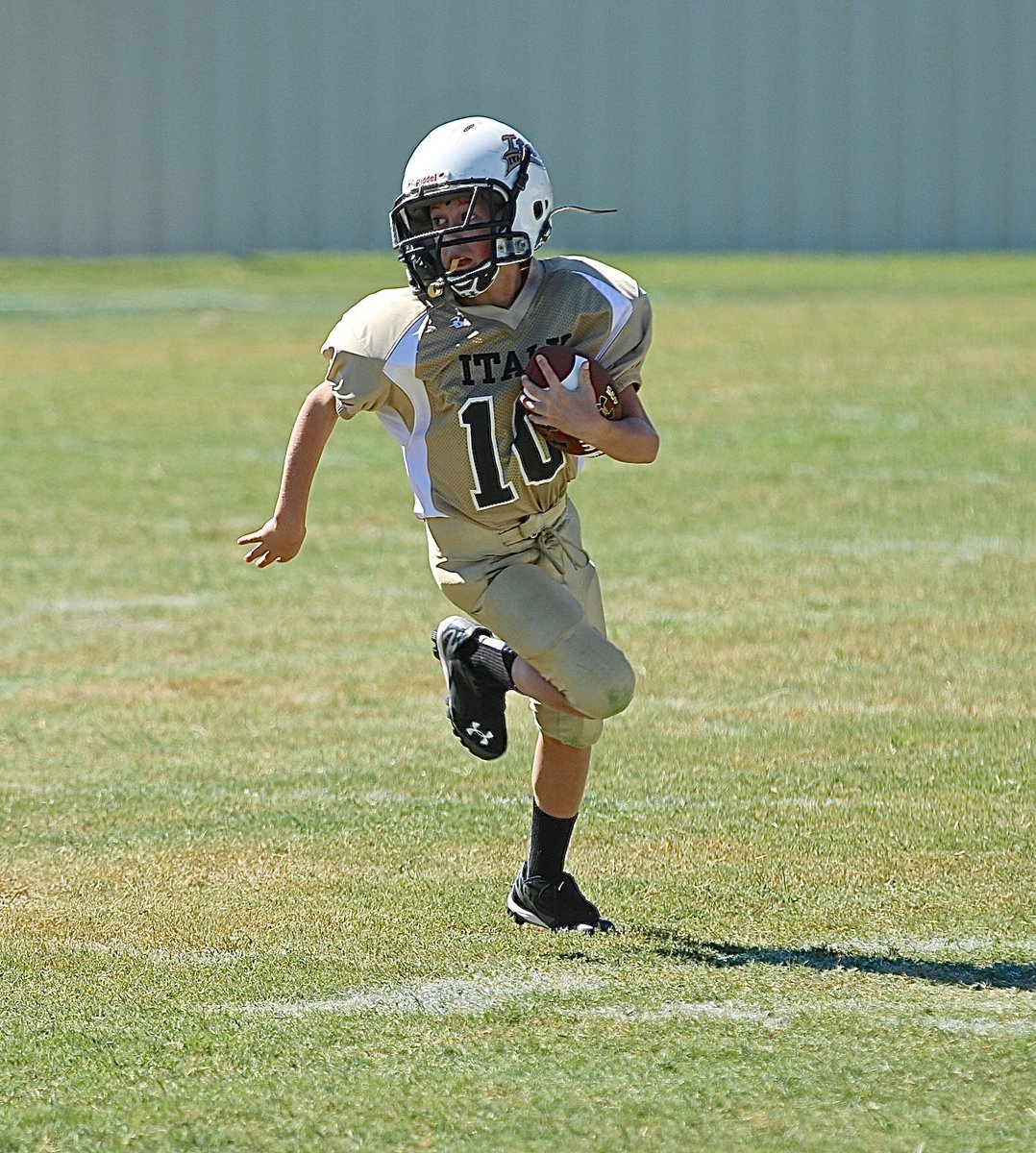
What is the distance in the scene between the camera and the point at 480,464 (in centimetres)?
380

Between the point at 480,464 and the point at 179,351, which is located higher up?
the point at 480,464

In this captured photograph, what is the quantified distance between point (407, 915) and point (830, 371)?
32.1ft

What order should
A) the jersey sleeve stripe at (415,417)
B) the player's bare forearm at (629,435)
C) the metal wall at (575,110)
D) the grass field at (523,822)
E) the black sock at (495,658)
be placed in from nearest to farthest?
1. the grass field at (523,822)
2. the player's bare forearm at (629,435)
3. the jersey sleeve stripe at (415,417)
4. the black sock at (495,658)
5. the metal wall at (575,110)

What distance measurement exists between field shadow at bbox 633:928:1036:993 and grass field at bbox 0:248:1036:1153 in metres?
0.01

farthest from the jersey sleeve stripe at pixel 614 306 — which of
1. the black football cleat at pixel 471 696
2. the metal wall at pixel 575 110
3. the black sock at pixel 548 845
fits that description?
the metal wall at pixel 575 110

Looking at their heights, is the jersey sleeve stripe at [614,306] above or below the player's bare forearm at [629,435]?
above

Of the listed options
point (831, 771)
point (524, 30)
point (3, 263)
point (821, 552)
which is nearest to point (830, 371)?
point (821, 552)

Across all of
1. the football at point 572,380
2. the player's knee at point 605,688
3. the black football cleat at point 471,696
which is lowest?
the black football cleat at point 471,696

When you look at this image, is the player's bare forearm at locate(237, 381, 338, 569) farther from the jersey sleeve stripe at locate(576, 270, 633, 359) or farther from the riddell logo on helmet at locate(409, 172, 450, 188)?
the jersey sleeve stripe at locate(576, 270, 633, 359)

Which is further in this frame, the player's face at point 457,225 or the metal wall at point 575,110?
the metal wall at point 575,110

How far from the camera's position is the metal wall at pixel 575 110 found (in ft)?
86.9

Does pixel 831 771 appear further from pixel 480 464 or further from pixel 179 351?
pixel 179 351

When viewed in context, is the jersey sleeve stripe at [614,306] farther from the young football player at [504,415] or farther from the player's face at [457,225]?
the player's face at [457,225]

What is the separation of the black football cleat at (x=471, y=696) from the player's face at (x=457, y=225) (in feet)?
2.63
